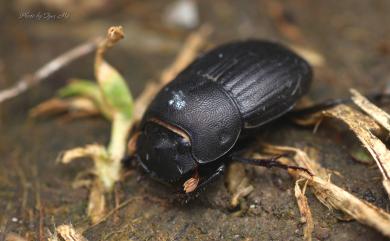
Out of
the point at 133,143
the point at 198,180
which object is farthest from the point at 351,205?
the point at 133,143

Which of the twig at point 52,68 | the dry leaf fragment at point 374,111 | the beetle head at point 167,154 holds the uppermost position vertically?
the twig at point 52,68

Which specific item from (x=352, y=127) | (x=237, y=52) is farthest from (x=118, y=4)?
(x=352, y=127)

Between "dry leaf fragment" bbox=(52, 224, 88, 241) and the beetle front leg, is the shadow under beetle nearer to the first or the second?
the beetle front leg

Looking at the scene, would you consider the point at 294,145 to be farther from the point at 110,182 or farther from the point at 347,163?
the point at 110,182

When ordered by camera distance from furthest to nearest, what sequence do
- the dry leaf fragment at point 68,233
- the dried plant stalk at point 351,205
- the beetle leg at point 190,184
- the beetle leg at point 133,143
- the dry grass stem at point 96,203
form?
the beetle leg at point 133,143 → the dry grass stem at point 96,203 → the beetle leg at point 190,184 → the dry leaf fragment at point 68,233 → the dried plant stalk at point 351,205

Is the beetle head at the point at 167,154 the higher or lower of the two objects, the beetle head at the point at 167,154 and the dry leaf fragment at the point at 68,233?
the higher

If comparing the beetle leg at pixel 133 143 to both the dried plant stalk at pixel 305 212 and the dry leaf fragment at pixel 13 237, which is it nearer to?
the dry leaf fragment at pixel 13 237

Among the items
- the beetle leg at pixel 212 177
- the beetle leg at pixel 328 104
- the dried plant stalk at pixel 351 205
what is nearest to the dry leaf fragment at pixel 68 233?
the beetle leg at pixel 212 177

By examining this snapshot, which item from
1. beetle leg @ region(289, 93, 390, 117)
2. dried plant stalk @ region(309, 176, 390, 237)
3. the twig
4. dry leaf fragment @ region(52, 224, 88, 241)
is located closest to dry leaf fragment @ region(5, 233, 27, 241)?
dry leaf fragment @ region(52, 224, 88, 241)
